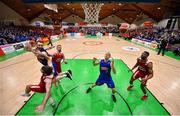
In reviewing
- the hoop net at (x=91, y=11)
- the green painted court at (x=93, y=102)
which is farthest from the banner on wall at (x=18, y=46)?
the green painted court at (x=93, y=102)

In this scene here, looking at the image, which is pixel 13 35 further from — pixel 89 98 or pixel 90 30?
pixel 90 30

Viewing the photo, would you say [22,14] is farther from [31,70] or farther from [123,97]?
[123,97]

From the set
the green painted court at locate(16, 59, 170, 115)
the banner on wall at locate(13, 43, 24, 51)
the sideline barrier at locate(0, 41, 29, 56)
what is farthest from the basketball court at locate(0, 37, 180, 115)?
the banner on wall at locate(13, 43, 24, 51)

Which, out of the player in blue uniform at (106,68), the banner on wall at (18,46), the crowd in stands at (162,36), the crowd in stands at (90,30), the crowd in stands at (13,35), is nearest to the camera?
the player in blue uniform at (106,68)

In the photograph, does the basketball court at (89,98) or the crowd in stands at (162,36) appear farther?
the crowd in stands at (162,36)

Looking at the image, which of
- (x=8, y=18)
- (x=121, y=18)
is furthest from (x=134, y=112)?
(x=121, y=18)

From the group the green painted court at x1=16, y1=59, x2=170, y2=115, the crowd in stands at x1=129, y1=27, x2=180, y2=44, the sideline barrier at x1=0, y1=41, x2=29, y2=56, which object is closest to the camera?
the green painted court at x1=16, y1=59, x2=170, y2=115

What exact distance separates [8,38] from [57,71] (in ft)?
45.2

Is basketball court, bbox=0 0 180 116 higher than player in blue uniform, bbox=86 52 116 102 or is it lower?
lower

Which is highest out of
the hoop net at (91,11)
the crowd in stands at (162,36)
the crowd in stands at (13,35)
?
the hoop net at (91,11)

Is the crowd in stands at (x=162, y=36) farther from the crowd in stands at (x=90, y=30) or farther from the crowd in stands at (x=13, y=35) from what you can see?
the crowd in stands at (x=13, y=35)

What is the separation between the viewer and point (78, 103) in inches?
202

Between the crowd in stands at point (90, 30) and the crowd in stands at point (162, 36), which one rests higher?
the crowd in stands at point (162, 36)

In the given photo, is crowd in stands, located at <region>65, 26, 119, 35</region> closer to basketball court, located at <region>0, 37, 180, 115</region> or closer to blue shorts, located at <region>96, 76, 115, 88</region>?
basketball court, located at <region>0, 37, 180, 115</region>
